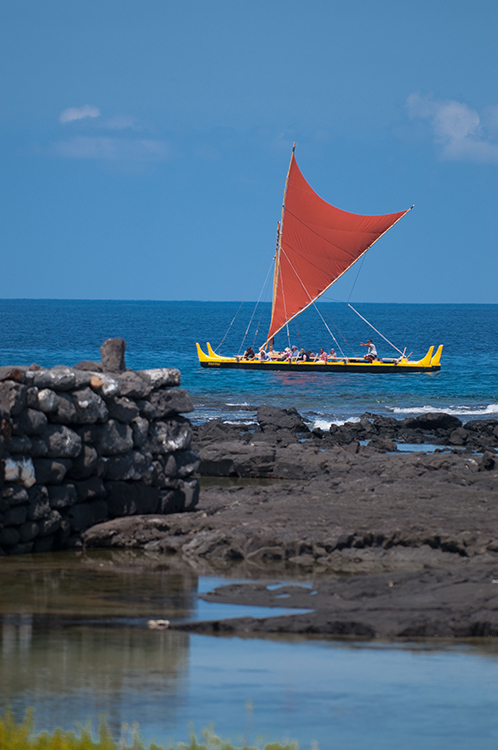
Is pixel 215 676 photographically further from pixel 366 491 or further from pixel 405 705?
pixel 366 491

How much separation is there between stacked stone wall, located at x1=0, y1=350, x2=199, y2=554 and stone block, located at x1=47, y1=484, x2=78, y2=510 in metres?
0.01

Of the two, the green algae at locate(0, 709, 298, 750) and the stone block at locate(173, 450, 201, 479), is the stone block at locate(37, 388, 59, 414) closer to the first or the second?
the stone block at locate(173, 450, 201, 479)

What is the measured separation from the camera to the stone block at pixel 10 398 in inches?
455

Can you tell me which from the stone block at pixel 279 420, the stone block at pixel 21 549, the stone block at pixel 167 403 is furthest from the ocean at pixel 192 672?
the stone block at pixel 279 420

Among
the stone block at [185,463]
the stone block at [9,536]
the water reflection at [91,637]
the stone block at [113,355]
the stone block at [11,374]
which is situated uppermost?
the stone block at [113,355]

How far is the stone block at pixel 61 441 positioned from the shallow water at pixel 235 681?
8.96 feet

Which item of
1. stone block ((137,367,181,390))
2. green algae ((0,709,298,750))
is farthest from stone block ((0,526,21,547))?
green algae ((0,709,298,750))

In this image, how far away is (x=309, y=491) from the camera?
15.8 m

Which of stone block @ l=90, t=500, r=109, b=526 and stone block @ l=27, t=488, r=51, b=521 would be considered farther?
stone block @ l=90, t=500, r=109, b=526

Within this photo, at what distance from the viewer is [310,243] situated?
52.5m

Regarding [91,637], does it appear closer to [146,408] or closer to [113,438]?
[113,438]

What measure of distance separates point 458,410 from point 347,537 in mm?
28454

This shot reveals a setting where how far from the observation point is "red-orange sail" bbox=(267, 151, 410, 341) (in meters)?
51.9

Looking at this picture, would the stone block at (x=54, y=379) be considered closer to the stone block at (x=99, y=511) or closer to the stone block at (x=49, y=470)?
the stone block at (x=49, y=470)
